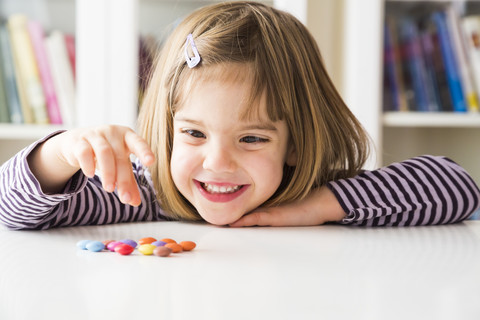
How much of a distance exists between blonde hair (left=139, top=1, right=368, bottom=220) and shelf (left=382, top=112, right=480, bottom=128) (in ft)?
2.62

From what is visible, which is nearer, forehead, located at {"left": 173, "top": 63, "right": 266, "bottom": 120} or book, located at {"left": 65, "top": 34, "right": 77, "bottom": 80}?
forehead, located at {"left": 173, "top": 63, "right": 266, "bottom": 120}

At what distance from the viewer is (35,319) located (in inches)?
17.4

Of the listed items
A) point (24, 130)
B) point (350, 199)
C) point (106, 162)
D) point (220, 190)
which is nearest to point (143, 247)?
point (106, 162)

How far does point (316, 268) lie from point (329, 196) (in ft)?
1.42

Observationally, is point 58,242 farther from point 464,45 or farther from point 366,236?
point 464,45

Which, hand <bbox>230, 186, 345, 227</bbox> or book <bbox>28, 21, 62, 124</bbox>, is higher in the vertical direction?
book <bbox>28, 21, 62, 124</bbox>

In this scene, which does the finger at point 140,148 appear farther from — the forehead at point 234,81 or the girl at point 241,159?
the forehead at point 234,81

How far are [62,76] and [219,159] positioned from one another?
115cm

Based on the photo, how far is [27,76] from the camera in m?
1.99

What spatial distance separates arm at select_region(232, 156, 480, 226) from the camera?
104 centimetres

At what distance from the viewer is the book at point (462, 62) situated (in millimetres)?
1954

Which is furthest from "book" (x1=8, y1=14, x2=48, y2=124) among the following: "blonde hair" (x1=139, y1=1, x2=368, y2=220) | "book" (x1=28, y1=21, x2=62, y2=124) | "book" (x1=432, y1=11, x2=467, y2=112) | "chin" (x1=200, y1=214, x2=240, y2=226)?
"book" (x1=432, y1=11, x2=467, y2=112)

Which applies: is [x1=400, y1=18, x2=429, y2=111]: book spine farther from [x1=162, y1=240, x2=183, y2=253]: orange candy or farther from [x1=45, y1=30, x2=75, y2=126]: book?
[x1=162, y1=240, x2=183, y2=253]: orange candy

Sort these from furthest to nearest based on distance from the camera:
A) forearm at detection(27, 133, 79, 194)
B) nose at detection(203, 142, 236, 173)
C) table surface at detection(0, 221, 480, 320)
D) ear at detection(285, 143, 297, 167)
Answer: ear at detection(285, 143, 297, 167), nose at detection(203, 142, 236, 173), forearm at detection(27, 133, 79, 194), table surface at detection(0, 221, 480, 320)
